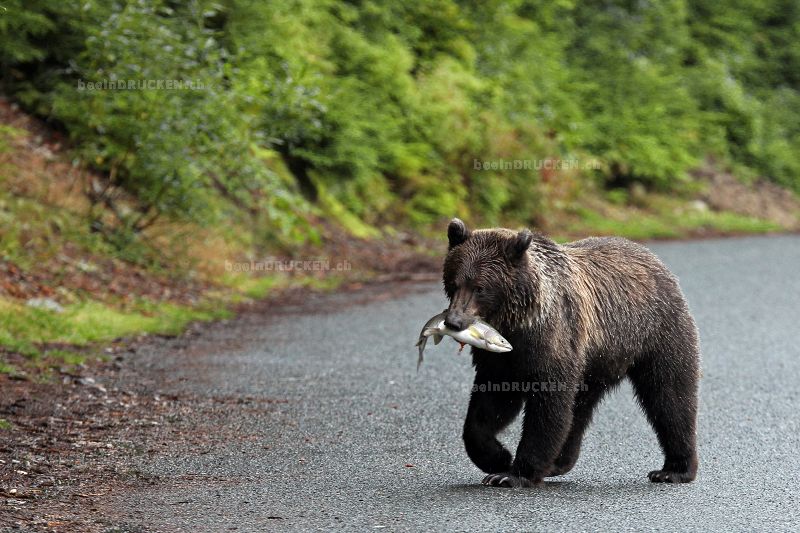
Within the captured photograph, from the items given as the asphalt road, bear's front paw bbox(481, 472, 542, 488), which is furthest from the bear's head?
the asphalt road

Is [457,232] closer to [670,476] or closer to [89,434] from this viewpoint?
[670,476]

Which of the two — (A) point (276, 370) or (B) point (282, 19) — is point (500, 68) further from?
(A) point (276, 370)

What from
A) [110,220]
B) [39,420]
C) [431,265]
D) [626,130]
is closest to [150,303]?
[110,220]

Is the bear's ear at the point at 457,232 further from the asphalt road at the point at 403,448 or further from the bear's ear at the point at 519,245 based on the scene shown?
the asphalt road at the point at 403,448

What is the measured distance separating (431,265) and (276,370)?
9.21 meters

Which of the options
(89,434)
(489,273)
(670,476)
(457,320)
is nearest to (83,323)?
(89,434)

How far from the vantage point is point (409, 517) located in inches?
230

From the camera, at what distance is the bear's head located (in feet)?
20.8

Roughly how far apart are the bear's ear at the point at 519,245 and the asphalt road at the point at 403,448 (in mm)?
1400

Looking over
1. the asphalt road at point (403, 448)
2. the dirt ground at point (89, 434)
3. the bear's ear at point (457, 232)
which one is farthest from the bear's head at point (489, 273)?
the dirt ground at point (89, 434)

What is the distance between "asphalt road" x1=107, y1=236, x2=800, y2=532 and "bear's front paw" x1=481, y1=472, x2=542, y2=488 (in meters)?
0.06

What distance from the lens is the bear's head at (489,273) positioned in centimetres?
633

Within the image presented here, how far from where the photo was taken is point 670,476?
7.03m

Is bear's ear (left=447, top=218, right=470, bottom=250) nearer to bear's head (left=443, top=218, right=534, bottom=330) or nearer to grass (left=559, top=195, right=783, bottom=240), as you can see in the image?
bear's head (left=443, top=218, right=534, bottom=330)
